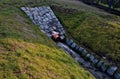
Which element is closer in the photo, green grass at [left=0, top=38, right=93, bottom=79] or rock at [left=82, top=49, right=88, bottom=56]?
green grass at [left=0, top=38, right=93, bottom=79]

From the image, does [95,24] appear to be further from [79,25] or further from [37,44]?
[37,44]

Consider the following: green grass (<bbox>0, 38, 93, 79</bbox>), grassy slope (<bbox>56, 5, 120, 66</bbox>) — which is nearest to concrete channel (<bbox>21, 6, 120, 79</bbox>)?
grassy slope (<bbox>56, 5, 120, 66</bbox>)

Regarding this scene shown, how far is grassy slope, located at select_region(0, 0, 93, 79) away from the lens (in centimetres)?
1850

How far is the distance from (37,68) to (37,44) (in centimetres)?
551

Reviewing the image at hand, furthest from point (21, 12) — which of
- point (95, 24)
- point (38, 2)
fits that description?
point (95, 24)

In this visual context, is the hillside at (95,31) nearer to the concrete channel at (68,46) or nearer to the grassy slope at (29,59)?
the concrete channel at (68,46)

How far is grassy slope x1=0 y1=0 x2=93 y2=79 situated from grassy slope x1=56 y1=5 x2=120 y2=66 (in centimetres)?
830

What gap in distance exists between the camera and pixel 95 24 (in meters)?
37.5

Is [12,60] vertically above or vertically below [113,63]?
above

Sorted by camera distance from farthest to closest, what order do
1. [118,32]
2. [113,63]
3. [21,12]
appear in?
[21,12], [118,32], [113,63]

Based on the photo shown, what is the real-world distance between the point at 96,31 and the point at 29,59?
56.4ft

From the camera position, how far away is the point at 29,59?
67.2ft

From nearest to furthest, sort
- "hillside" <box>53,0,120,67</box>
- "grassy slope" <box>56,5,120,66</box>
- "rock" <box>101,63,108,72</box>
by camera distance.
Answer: "rock" <box>101,63,108,72</box> → "hillside" <box>53,0,120,67</box> → "grassy slope" <box>56,5,120,66</box>

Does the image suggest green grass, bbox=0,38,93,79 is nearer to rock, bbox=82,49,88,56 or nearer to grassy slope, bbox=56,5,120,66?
rock, bbox=82,49,88,56
